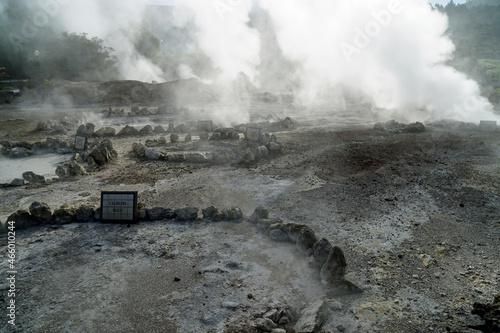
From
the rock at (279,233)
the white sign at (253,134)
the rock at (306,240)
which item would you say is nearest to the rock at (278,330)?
the rock at (306,240)

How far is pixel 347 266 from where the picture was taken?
15.7 ft

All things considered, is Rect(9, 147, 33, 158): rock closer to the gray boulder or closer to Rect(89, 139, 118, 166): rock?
Rect(89, 139, 118, 166): rock

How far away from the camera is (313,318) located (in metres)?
3.63

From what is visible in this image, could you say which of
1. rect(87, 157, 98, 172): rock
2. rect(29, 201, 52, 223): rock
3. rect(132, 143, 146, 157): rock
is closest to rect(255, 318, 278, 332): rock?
rect(29, 201, 52, 223): rock

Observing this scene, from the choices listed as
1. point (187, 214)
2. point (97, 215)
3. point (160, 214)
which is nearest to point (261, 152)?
point (187, 214)

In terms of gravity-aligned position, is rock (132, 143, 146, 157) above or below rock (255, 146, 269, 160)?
below

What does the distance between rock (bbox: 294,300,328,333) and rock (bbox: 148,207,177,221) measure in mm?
3222

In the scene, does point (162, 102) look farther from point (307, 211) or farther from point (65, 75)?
point (307, 211)

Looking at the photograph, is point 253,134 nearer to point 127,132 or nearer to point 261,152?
point 261,152

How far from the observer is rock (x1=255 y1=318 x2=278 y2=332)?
3678 millimetres

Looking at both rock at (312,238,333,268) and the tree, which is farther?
the tree

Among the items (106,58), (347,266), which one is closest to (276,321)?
(347,266)

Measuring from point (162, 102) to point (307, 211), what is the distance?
2076 cm

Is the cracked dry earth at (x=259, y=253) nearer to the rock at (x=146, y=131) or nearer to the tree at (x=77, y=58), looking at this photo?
the rock at (x=146, y=131)
